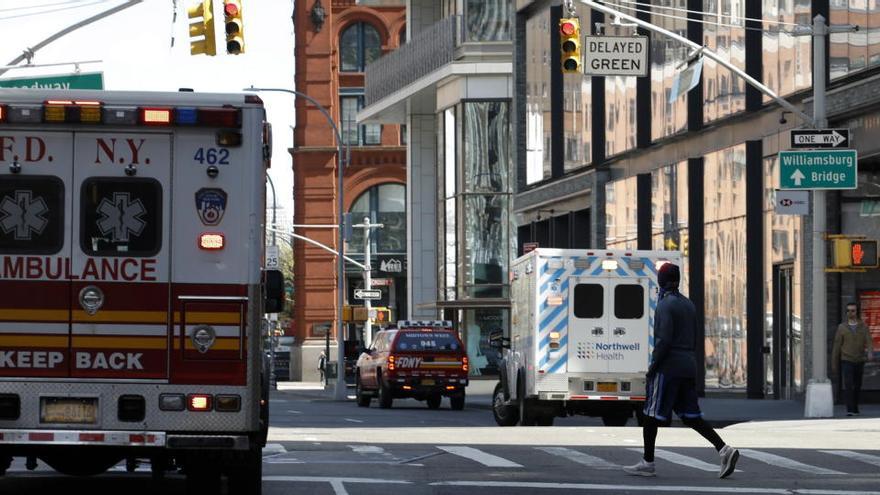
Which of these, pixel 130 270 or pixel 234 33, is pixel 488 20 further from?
pixel 130 270

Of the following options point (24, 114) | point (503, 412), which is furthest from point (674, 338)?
point (503, 412)

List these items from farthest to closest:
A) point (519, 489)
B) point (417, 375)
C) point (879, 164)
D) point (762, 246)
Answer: point (417, 375), point (762, 246), point (879, 164), point (519, 489)

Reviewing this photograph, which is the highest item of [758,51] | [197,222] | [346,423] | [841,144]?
[758,51]

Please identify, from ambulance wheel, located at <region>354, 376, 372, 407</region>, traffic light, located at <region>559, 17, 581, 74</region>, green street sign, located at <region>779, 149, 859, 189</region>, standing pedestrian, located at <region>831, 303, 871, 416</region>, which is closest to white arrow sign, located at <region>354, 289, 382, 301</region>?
ambulance wheel, located at <region>354, 376, 372, 407</region>

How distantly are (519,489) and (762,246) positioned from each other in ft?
68.5

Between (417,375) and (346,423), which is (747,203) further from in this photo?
(346,423)

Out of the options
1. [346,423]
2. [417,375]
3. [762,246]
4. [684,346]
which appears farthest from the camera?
[417,375]

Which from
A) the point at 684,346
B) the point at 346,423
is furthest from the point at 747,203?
the point at 684,346

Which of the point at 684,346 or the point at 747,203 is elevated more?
the point at 747,203

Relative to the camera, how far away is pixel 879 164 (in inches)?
1217

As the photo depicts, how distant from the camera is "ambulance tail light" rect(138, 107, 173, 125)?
11641 mm

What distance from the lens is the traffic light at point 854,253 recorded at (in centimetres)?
2623

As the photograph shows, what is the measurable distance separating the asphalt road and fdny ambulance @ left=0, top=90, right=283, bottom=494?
8.57 feet

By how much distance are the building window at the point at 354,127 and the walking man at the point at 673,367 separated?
65820 millimetres
